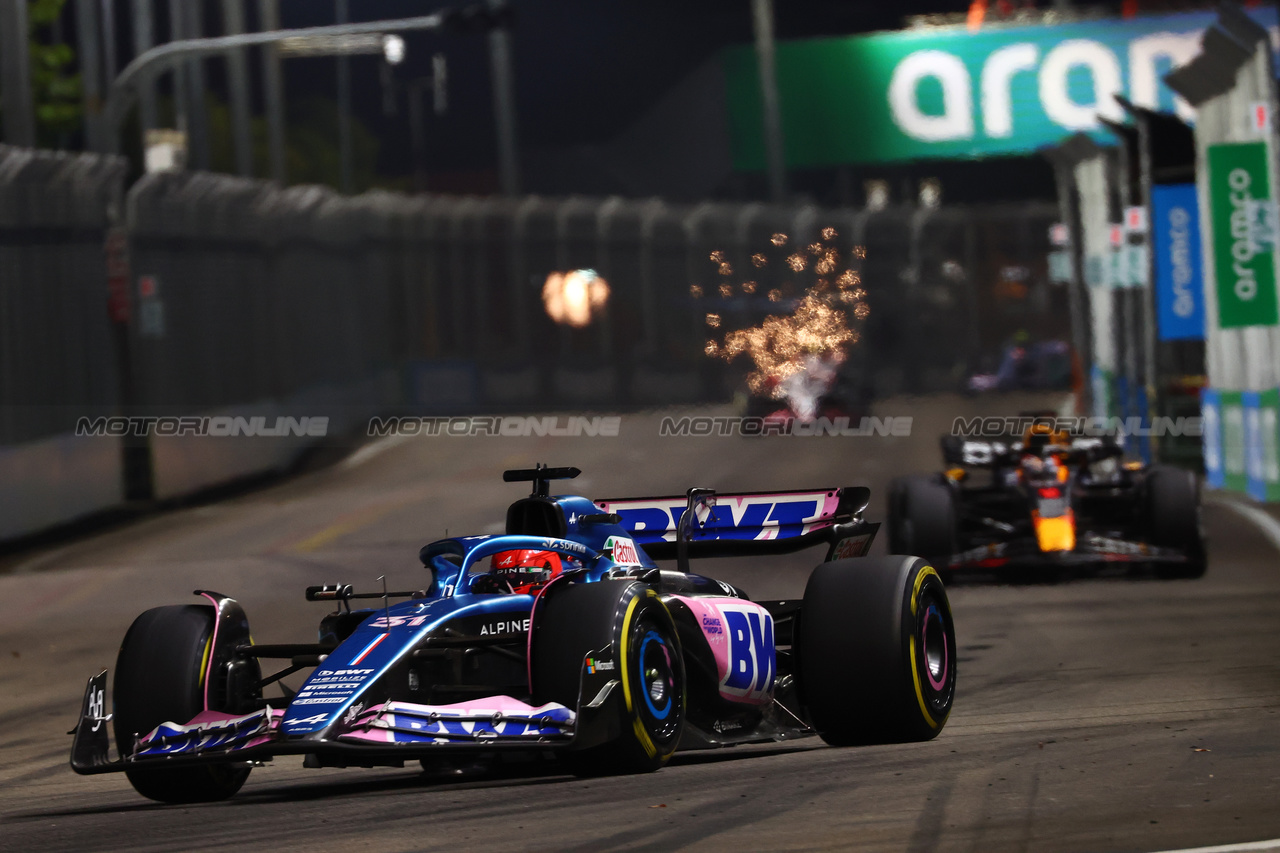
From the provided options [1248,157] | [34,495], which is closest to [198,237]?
[34,495]

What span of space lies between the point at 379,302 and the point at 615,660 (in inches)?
1281

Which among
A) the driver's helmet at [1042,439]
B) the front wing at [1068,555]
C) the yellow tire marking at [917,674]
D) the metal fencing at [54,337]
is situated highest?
the metal fencing at [54,337]

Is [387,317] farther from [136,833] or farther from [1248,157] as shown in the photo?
[136,833]

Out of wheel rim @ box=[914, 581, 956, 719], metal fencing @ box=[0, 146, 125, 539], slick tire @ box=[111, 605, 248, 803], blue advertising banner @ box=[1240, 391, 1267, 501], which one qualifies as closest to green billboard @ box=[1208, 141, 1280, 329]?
blue advertising banner @ box=[1240, 391, 1267, 501]

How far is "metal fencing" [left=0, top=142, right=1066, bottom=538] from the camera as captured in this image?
21266 millimetres

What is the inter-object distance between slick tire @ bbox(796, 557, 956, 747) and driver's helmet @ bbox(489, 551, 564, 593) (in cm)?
102

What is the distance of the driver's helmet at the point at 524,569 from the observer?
24.5 ft

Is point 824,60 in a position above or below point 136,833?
above

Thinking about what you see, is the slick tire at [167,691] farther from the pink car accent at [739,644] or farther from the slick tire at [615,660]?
the pink car accent at [739,644]

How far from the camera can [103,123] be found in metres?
22.8

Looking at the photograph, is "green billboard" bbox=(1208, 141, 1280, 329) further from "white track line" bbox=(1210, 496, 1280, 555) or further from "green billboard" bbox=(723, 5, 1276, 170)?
"green billboard" bbox=(723, 5, 1276, 170)

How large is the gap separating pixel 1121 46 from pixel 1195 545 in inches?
1458

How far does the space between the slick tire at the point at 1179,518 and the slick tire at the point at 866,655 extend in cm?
675

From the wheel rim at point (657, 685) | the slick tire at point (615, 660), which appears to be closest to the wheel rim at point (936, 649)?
the wheel rim at point (657, 685)
